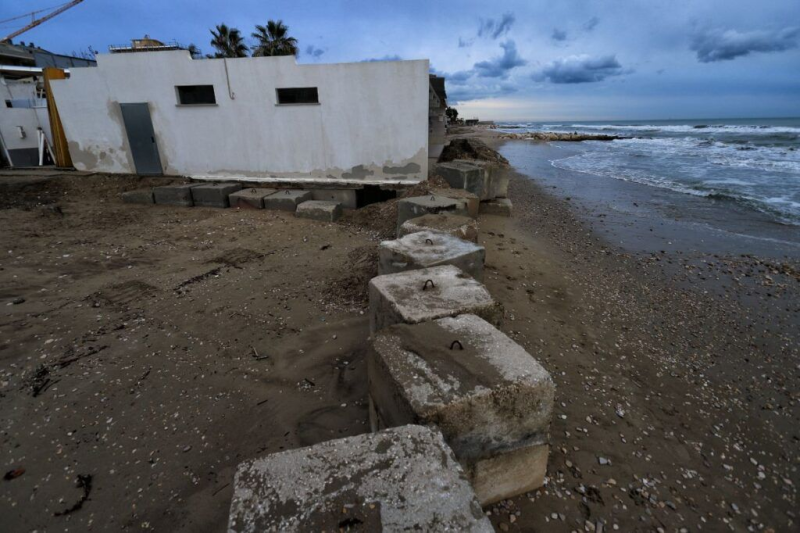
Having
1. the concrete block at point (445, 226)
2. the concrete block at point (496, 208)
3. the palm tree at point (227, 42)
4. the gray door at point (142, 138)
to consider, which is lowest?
the concrete block at point (496, 208)

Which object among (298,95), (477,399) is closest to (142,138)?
(298,95)

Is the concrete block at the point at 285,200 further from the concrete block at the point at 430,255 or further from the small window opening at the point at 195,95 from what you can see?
the concrete block at the point at 430,255

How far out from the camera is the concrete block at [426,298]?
3.07 meters

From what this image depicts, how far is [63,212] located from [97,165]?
2821 mm

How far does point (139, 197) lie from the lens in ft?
33.6

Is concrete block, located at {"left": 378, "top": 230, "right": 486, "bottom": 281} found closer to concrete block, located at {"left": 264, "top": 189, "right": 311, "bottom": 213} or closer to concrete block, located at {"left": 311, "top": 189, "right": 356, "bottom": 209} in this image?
concrete block, located at {"left": 264, "top": 189, "right": 311, "bottom": 213}

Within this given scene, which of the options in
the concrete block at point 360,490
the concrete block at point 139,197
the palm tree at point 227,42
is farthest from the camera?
the palm tree at point 227,42

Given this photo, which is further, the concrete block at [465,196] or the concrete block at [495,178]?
the concrete block at [495,178]

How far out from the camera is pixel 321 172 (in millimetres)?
10297

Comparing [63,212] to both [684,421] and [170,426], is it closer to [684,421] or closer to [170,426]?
[170,426]

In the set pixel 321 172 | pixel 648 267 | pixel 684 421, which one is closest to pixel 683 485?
pixel 684 421

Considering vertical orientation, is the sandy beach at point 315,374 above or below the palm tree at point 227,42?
below

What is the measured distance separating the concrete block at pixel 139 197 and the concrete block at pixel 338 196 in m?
4.37

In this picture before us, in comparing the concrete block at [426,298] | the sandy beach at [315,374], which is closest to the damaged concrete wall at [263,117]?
the sandy beach at [315,374]
